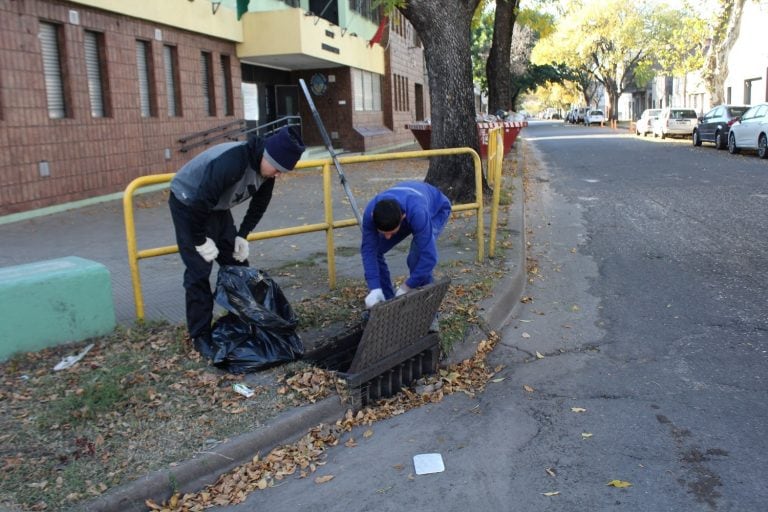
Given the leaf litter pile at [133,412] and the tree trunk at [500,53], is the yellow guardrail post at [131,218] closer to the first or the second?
the leaf litter pile at [133,412]

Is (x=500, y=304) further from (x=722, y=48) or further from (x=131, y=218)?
(x=722, y=48)

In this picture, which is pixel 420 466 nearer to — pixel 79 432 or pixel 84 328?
pixel 79 432

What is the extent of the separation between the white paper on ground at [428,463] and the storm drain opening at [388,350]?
0.69 m

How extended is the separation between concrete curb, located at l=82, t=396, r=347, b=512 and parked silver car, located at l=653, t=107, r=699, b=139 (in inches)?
1244

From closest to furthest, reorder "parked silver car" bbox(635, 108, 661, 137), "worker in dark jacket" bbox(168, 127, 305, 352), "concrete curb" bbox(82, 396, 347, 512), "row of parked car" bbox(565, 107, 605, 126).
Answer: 1. "concrete curb" bbox(82, 396, 347, 512)
2. "worker in dark jacket" bbox(168, 127, 305, 352)
3. "parked silver car" bbox(635, 108, 661, 137)
4. "row of parked car" bbox(565, 107, 605, 126)

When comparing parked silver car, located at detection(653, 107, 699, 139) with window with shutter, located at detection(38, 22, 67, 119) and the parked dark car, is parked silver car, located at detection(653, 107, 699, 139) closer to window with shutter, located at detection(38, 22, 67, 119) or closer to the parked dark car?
the parked dark car

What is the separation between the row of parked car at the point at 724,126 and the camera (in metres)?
19.7

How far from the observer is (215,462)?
3.55 m

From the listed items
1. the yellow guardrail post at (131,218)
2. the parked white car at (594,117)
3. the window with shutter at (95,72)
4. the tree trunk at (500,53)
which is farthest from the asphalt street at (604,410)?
the parked white car at (594,117)

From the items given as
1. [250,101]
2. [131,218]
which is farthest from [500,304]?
[250,101]

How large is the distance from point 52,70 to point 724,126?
20.4m

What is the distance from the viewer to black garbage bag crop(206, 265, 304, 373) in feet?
14.6

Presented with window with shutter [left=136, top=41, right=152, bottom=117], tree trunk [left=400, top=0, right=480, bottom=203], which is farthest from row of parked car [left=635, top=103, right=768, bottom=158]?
window with shutter [left=136, top=41, right=152, bottom=117]

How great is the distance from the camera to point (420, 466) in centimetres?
358
